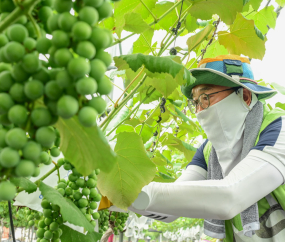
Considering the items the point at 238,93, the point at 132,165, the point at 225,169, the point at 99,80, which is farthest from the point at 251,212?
the point at 99,80

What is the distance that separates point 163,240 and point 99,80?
1625 centimetres

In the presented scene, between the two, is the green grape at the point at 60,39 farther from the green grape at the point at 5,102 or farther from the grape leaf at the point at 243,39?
the grape leaf at the point at 243,39

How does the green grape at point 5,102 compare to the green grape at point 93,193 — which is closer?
the green grape at point 5,102

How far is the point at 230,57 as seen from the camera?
122cm

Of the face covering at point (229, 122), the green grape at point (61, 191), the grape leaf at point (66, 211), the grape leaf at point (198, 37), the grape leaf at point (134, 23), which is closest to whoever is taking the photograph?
the grape leaf at point (66, 211)

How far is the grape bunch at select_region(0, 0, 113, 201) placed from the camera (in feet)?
0.73

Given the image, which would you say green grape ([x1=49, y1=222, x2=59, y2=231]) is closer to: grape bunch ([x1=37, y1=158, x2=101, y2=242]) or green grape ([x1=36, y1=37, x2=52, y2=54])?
grape bunch ([x1=37, y1=158, x2=101, y2=242])

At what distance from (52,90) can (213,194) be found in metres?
0.77

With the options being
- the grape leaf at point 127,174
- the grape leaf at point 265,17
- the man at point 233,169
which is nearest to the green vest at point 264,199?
the man at point 233,169

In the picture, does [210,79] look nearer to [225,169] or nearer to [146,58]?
[225,169]

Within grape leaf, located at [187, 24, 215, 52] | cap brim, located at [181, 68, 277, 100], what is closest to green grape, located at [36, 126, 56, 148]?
grape leaf, located at [187, 24, 215, 52]

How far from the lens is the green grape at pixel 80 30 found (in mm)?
223

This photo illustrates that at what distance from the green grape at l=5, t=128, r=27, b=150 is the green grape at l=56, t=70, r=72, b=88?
0.06 m

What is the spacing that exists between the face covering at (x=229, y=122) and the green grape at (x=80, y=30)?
1056mm
